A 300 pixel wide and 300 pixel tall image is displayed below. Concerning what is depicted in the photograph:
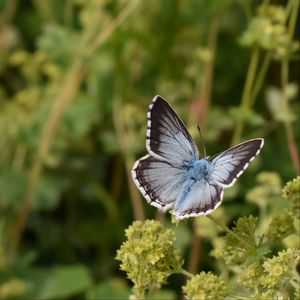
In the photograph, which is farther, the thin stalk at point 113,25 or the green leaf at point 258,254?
the thin stalk at point 113,25

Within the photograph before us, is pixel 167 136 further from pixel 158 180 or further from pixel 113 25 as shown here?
pixel 113 25

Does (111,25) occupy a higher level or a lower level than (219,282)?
higher

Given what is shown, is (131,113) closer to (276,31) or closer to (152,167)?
(276,31)

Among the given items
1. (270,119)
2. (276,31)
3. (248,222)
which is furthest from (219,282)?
(270,119)

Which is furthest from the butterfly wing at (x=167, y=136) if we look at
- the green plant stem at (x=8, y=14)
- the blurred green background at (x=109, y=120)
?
the green plant stem at (x=8, y=14)

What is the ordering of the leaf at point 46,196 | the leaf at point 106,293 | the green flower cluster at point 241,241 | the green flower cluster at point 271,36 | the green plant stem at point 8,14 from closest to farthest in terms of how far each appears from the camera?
the green flower cluster at point 241,241 < the leaf at point 106,293 < the green flower cluster at point 271,36 < the leaf at point 46,196 < the green plant stem at point 8,14

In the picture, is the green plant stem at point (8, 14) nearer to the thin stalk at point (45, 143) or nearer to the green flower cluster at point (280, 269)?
the thin stalk at point (45, 143)

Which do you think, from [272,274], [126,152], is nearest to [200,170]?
[272,274]
